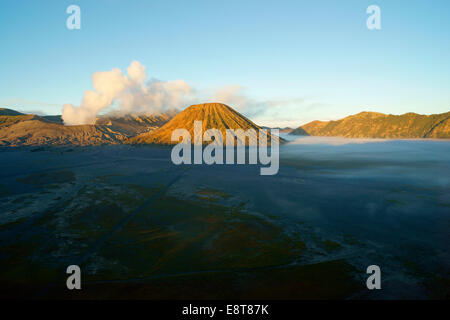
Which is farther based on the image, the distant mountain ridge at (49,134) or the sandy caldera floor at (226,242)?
the distant mountain ridge at (49,134)

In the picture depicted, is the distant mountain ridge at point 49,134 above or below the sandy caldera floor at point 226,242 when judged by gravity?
above

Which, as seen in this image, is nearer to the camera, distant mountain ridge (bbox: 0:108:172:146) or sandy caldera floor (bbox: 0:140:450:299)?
sandy caldera floor (bbox: 0:140:450:299)

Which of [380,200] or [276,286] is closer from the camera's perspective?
[276,286]

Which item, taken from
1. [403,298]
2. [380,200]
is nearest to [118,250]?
[403,298]

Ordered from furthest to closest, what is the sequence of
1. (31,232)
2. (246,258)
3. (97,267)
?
(31,232)
(246,258)
(97,267)

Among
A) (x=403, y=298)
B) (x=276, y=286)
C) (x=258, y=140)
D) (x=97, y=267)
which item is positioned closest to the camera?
(x=403, y=298)

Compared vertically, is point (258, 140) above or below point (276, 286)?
above

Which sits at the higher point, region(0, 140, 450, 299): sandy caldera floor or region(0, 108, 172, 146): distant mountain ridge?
region(0, 108, 172, 146): distant mountain ridge

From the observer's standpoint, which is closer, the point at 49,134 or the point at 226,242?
the point at 226,242

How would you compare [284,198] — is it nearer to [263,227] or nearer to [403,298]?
[263,227]

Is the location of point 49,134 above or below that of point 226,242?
above
